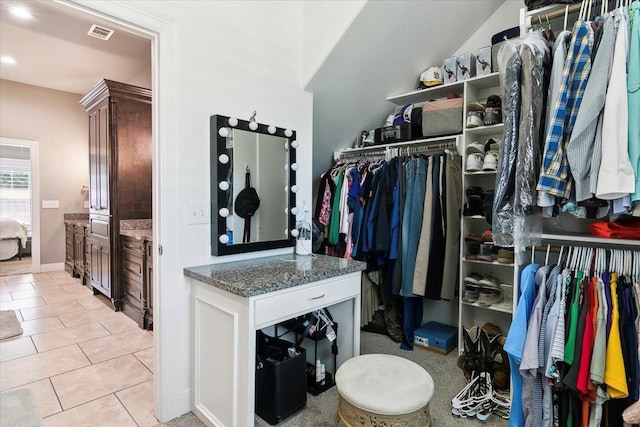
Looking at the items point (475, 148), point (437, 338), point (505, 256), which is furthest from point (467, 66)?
point (437, 338)

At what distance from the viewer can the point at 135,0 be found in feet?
5.55

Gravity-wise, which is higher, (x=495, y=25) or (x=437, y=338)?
(x=495, y=25)

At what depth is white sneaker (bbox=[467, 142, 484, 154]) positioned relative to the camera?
2.62 m

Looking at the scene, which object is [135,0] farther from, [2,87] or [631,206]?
[2,87]

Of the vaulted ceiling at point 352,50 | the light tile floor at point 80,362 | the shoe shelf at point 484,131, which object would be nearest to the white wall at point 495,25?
the vaulted ceiling at point 352,50

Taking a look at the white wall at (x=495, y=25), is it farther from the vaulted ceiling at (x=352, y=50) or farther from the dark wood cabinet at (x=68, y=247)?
the dark wood cabinet at (x=68, y=247)

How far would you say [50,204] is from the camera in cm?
527

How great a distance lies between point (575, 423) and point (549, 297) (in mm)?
526

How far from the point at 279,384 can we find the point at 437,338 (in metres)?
1.41

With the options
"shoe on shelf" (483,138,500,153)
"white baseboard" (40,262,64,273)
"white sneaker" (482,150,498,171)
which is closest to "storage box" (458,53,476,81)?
"shoe on shelf" (483,138,500,153)

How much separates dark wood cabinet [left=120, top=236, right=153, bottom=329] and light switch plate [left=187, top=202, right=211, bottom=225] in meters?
1.30

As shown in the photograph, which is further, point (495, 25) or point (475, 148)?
point (495, 25)

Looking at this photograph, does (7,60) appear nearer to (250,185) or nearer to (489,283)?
(250,185)

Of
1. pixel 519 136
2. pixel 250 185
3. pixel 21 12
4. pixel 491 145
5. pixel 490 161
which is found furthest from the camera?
pixel 21 12
